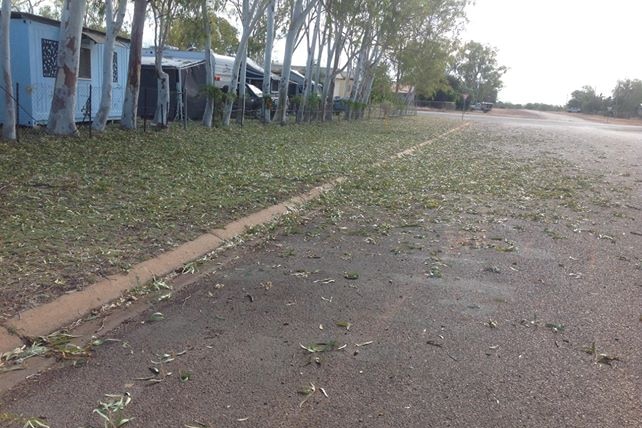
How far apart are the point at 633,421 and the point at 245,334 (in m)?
2.64

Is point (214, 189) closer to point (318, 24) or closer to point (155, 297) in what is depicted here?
point (155, 297)

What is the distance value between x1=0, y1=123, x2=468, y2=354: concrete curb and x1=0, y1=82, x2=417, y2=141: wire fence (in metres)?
7.79

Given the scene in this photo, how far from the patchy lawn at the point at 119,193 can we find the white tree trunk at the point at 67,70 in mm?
581

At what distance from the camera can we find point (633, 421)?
352 cm

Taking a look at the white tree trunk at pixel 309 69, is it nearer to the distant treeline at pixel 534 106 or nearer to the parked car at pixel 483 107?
the parked car at pixel 483 107

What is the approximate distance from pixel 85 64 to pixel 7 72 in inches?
216

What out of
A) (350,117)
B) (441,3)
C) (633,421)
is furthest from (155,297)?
(441,3)

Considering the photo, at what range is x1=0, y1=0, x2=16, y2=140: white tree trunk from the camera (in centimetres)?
1216

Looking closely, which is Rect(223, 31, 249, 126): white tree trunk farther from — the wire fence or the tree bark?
the tree bark

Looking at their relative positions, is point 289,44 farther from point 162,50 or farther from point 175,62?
point 162,50

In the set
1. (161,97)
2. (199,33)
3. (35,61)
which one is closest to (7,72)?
(35,61)

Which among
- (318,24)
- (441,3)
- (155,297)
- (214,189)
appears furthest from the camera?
(441,3)

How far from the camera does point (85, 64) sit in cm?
1778

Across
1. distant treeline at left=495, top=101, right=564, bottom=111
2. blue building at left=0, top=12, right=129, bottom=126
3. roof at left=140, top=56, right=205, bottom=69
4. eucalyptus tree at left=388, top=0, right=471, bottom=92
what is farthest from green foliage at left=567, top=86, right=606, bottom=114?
blue building at left=0, top=12, right=129, bottom=126
